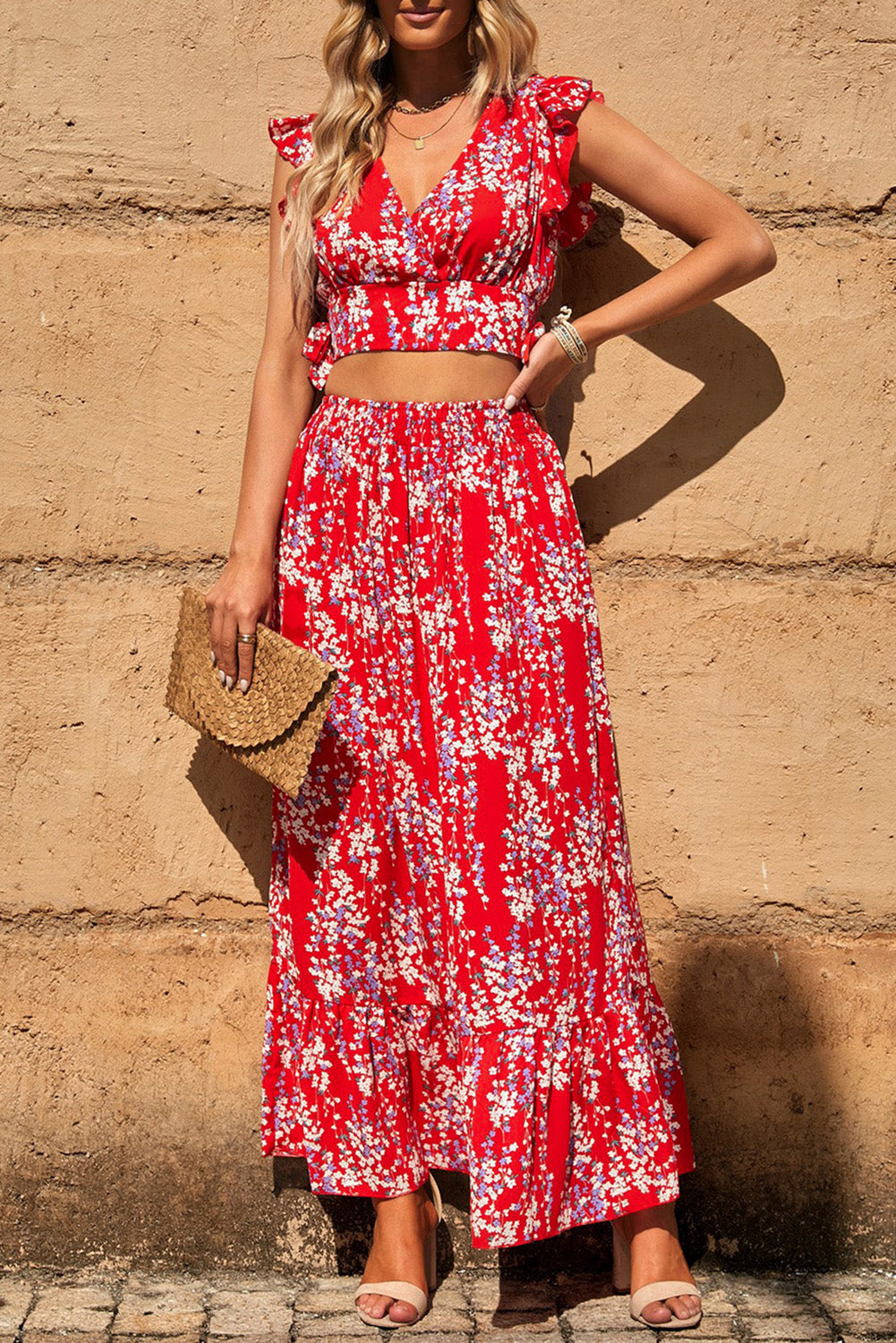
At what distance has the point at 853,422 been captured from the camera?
3025mm

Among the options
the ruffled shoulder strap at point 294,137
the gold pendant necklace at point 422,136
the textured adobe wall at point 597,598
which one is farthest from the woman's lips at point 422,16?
the textured adobe wall at point 597,598

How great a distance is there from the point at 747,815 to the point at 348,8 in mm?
1758

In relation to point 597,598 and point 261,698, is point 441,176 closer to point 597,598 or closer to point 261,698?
point 597,598

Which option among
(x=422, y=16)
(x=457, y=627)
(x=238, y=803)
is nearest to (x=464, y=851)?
(x=457, y=627)

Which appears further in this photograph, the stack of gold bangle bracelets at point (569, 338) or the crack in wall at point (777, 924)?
the crack in wall at point (777, 924)

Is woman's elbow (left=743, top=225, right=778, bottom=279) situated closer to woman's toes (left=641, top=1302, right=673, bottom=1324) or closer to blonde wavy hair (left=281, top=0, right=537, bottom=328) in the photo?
blonde wavy hair (left=281, top=0, right=537, bottom=328)

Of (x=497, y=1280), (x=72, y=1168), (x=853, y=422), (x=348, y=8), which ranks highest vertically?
(x=348, y=8)

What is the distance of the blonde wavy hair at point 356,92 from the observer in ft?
8.91

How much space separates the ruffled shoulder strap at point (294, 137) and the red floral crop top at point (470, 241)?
157mm

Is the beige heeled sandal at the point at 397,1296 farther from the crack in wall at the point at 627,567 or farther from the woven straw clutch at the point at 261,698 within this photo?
the crack in wall at the point at 627,567

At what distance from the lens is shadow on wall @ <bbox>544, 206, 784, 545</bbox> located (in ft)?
9.89

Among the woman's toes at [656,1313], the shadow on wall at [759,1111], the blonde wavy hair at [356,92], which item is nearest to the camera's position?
the blonde wavy hair at [356,92]

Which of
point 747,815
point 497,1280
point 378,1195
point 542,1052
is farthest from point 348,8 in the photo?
point 497,1280

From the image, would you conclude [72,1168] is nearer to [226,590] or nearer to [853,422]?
[226,590]
